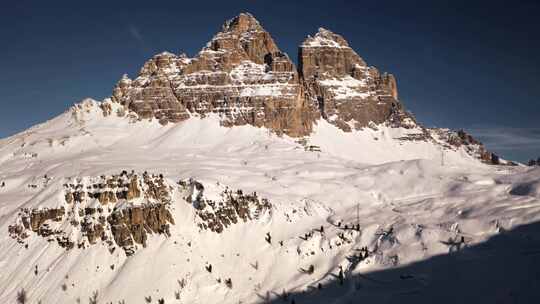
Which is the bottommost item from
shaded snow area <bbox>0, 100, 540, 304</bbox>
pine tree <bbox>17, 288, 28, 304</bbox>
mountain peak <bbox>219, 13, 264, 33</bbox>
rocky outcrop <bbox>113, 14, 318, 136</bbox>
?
pine tree <bbox>17, 288, 28, 304</bbox>

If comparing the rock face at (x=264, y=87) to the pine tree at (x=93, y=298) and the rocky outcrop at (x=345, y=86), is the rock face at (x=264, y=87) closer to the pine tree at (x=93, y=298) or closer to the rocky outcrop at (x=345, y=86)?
the rocky outcrop at (x=345, y=86)

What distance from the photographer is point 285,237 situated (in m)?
50.6

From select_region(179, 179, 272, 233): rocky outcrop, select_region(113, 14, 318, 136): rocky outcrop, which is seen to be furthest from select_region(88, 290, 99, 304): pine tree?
select_region(113, 14, 318, 136): rocky outcrop

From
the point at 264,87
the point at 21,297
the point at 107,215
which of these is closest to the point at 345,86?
the point at 264,87

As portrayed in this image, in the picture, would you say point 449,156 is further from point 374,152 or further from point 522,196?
point 522,196

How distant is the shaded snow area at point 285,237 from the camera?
38344 mm

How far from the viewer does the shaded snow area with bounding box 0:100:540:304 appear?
38344 millimetres

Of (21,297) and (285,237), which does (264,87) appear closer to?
(285,237)

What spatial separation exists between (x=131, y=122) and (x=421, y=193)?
281ft

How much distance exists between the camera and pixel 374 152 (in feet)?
438

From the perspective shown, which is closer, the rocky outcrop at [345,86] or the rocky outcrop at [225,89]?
the rocky outcrop at [225,89]

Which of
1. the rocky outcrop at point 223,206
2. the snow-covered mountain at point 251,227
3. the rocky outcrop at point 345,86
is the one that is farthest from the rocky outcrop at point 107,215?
the rocky outcrop at point 345,86

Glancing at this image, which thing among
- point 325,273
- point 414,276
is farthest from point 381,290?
point 325,273

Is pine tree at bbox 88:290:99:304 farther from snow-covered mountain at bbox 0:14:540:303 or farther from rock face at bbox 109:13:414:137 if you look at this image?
rock face at bbox 109:13:414:137
